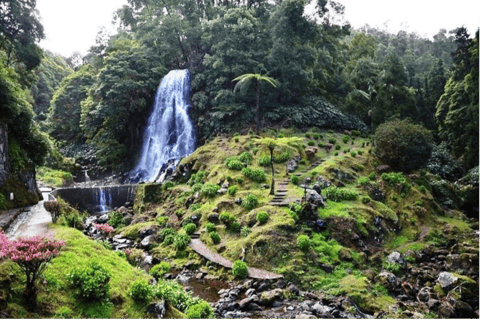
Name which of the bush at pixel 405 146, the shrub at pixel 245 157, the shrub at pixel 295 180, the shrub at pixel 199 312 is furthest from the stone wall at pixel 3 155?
the bush at pixel 405 146

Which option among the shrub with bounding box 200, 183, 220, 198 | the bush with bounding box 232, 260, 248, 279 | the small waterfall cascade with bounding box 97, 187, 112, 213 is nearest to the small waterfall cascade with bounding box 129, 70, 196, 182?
the small waterfall cascade with bounding box 97, 187, 112, 213

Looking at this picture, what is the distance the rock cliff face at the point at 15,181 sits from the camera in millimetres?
16594

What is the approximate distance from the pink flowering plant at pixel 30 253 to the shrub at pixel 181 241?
891cm

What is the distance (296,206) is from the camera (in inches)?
610

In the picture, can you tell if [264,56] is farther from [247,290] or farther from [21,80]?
[247,290]

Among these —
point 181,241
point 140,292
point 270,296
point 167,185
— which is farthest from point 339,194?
point 140,292

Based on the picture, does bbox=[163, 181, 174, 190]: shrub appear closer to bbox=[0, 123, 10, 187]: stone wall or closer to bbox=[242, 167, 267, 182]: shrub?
bbox=[242, 167, 267, 182]: shrub

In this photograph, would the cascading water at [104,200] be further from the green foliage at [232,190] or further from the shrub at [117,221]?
the green foliage at [232,190]

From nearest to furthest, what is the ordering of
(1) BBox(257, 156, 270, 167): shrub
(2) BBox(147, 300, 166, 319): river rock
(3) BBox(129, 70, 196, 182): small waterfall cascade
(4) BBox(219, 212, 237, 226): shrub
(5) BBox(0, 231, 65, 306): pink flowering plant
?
1. (5) BBox(0, 231, 65, 306): pink flowering plant
2. (2) BBox(147, 300, 166, 319): river rock
3. (4) BBox(219, 212, 237, 226): shrub
4. (1) BBox(257, 156, 270, 167): shrub
5. (3) BBox(129, 70, 196, 182): small waterfall cascade

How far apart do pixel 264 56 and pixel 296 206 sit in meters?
20.0

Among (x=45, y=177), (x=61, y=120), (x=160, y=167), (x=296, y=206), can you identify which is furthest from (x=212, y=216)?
(x=61, y=120)

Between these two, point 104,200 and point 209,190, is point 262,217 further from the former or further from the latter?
point 104,200

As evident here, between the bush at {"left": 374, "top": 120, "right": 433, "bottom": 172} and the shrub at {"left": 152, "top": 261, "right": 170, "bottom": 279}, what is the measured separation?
15.2 meters

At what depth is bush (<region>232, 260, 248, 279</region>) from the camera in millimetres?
12898
